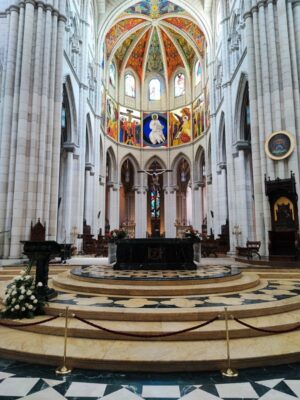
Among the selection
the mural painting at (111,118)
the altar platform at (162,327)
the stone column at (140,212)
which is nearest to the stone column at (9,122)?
the altar platform at (162,327)

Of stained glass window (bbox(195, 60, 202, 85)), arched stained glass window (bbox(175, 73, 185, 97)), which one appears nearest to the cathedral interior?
arched stained glass window (bbox(175, 73, 185, 97))

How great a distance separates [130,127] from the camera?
3231 cm

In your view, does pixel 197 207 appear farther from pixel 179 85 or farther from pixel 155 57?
pixel 155 57

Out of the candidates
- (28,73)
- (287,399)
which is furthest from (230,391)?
(28,73)

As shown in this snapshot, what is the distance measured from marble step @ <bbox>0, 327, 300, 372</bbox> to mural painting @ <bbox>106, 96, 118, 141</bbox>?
26340 mm

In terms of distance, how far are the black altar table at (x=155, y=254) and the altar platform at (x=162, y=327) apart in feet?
7.50

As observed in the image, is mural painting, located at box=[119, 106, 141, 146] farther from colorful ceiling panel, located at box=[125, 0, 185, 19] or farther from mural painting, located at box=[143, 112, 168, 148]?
colorful ceiling panel, located at box=[125, 0, 185, 19]

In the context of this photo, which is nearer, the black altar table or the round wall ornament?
the black altar table

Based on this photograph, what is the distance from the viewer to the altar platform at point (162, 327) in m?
3.56

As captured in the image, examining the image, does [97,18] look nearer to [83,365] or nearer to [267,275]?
[267,275]

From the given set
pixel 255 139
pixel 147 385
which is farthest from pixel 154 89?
pixel 147 385

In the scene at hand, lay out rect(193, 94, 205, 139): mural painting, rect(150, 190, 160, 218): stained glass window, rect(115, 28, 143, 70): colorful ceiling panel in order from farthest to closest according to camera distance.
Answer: rect(150, 190, 160, 218): stained glass window < rect(115, 28, 143, 70): colorful ceiling panel < rect(193, 94, 205, 139): mural painting

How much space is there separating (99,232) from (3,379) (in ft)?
70.4

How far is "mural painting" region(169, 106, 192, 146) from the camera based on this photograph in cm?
3158
